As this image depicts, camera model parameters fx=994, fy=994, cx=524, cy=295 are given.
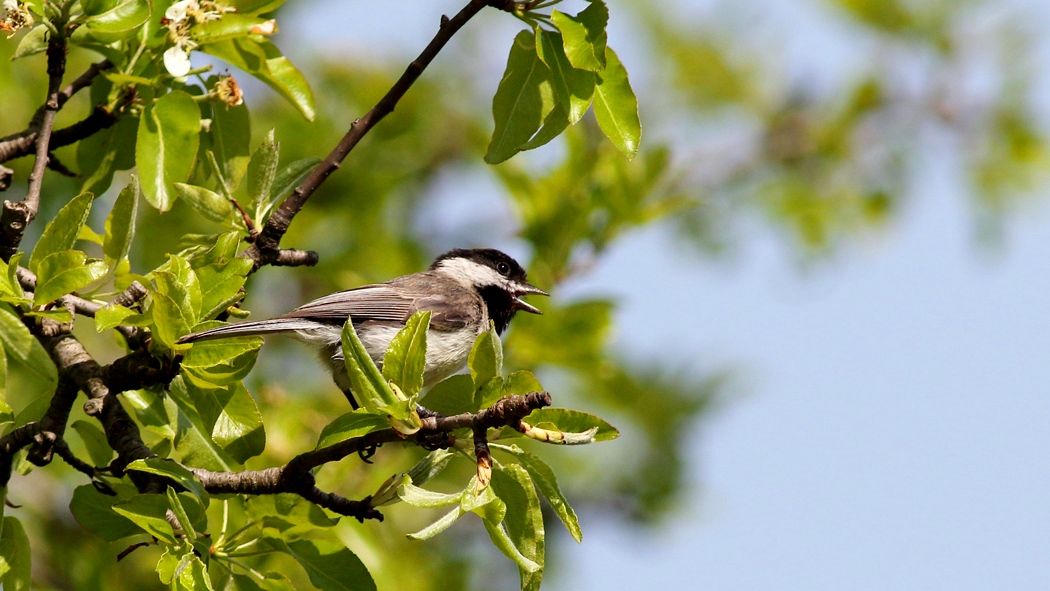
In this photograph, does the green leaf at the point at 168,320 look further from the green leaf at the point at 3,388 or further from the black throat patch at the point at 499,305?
the black throat patch at the point at 499,305

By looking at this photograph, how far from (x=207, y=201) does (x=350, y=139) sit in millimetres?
433

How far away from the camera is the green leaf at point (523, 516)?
2105 millimetres

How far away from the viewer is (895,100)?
5492mm

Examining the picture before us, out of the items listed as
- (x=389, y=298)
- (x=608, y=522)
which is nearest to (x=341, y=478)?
(x=389, y=298)

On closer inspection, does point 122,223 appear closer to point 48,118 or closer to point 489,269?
point 48,118

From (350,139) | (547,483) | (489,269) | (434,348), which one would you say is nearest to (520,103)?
(350,139)

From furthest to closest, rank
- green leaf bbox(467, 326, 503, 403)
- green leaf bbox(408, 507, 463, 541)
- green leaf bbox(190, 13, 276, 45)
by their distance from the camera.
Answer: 1. green leaf bbox(190, 13, 276, 45)
2. green leaf bbox(467, 326, 503, 403)
3. green leaf bbox(408, 507, 463, 541)

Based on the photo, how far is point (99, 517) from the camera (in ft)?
7.82

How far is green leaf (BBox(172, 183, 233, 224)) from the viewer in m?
2.55

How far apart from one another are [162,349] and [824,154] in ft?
13.5

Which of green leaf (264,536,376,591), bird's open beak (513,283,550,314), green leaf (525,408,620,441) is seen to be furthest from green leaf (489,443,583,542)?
bird's open beak (513,283,550,314)

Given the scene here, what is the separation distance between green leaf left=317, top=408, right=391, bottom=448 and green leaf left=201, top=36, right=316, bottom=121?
3.52ft

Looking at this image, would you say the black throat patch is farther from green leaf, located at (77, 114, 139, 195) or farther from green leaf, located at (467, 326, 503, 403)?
green leaf, located at (467, 326, 503, 403)

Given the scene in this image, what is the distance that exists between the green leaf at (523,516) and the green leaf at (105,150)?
1538 millimetres
